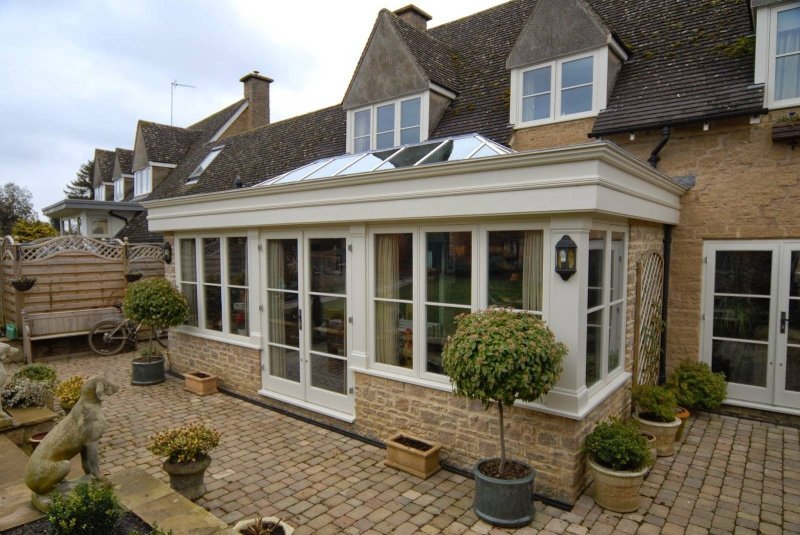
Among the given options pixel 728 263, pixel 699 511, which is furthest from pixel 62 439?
pixel 728 263

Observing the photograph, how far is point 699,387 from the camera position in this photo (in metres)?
6.80

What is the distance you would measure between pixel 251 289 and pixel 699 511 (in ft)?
21.4

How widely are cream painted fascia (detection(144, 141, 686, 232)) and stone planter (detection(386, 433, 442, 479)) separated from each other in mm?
2612

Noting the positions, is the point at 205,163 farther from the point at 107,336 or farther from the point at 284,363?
the point at 284,363

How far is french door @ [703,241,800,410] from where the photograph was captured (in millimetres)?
6691

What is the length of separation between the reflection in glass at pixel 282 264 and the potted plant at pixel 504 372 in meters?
3.48

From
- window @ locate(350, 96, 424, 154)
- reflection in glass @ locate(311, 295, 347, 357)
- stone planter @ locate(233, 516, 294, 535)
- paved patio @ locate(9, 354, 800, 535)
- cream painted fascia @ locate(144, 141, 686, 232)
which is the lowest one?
paved patio @ locate(9, 354, 800, 535)

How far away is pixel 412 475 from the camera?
211 inches

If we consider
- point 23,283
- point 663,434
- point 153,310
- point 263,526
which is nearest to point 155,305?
point 153,310

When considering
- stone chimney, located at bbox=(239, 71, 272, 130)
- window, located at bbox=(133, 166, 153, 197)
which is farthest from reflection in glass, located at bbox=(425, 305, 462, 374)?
window, located at bbox=(133, 166, 153, 197)

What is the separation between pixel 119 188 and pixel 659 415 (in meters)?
25.9

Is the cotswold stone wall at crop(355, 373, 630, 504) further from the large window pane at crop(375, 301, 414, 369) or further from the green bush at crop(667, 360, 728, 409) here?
the green bush at crop(667, 360, 728, 409)

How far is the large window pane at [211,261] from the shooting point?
860cm

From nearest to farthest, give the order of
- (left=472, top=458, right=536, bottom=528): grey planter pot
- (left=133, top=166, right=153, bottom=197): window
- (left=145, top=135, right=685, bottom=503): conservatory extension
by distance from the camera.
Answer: (left=472, top=458, right=536, bottom=528): grey planter pot < (left=145, top=135, right=685, bottom=503): conservatory extension < (left=133, top=166, right=153, bottom=197): window
